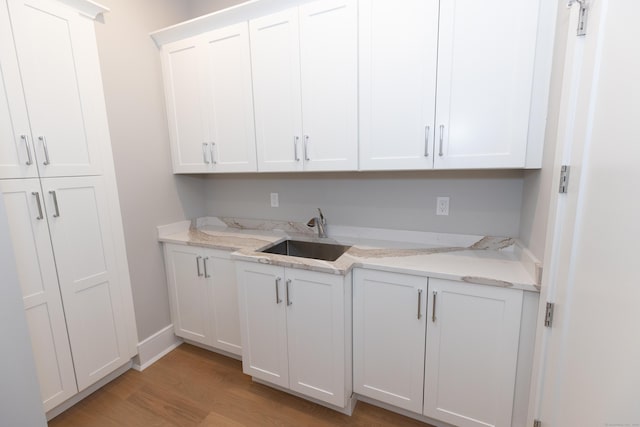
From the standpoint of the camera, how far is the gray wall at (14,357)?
114 centimetres

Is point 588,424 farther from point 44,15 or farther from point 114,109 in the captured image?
point 44,15

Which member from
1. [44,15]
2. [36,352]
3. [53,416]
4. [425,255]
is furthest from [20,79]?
[425,255]

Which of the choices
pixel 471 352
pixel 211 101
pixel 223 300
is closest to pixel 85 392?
pixel 223 300

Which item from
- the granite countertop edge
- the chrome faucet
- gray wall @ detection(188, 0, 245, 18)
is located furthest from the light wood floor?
gray wall @ detection(188, 0, 245, 18)

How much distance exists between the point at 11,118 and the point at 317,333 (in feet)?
6.20

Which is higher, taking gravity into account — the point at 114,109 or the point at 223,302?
the point at 114,109

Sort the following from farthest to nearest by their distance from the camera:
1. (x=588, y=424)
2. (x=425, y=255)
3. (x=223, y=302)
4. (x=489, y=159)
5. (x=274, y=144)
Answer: (x=223, y=302) → (x=274, y=144) → (x=425, y=255) → (x=489, y=159) → (x=588, y=424)

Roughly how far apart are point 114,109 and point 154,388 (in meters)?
1.87

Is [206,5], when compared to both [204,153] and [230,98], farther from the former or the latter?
[204,153]

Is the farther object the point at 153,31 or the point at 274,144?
the point at 153,31

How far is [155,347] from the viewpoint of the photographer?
2.15 m

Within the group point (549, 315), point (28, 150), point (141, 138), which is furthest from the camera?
point (141, 138)

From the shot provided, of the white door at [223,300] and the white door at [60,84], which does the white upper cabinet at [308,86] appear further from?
the white door at [60,84]

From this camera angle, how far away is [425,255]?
158cm
